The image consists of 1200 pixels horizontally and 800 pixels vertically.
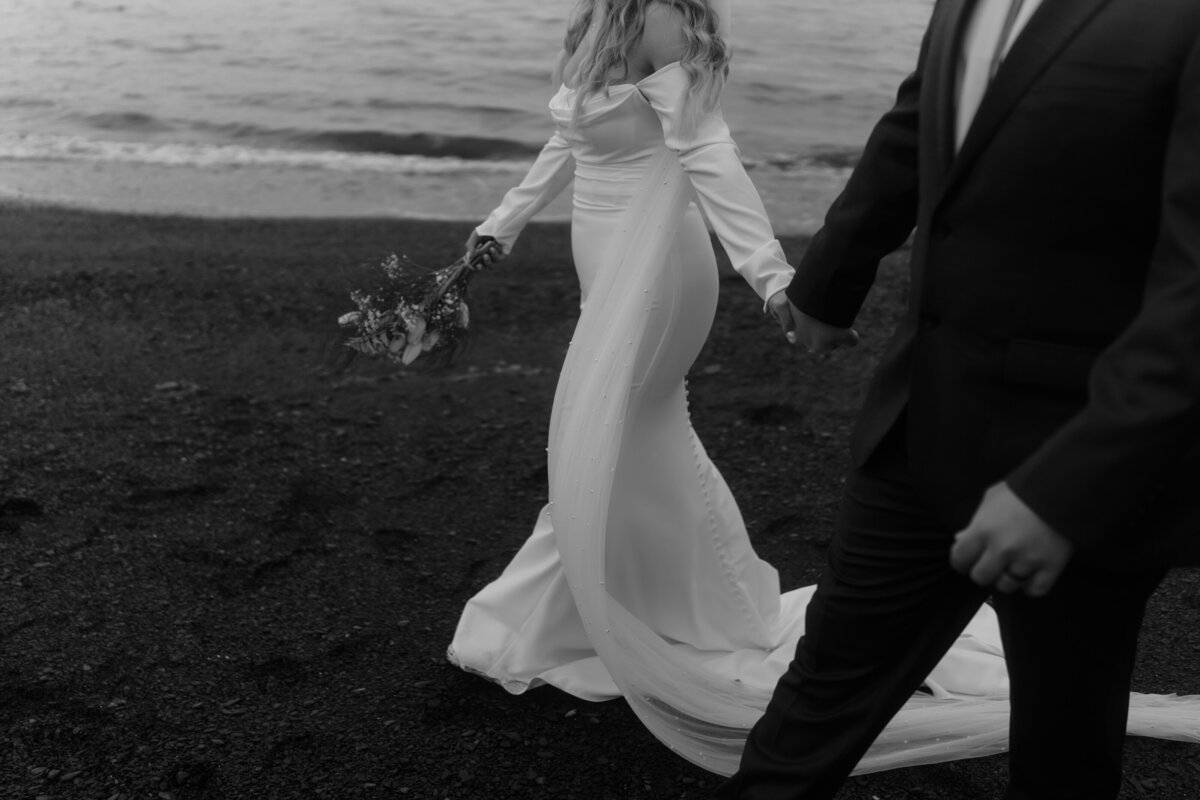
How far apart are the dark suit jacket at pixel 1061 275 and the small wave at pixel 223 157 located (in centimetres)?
1205

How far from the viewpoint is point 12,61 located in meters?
19.3

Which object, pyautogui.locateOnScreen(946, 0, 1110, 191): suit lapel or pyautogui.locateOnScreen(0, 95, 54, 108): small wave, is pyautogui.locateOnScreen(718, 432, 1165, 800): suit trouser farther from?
pyautogui.locateOnScreen(0, 95, 54, 108): small wave

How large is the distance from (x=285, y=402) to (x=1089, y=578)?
4.54 m

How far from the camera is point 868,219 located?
2340 millimetres

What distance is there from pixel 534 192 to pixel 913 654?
1997 millimetres

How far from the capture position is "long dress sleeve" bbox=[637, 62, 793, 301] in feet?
10.2

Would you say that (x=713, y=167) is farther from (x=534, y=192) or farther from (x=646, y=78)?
(x=534, y=192)

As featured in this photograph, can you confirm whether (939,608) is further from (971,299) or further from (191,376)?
(191,376)

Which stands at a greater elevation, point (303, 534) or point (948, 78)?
point (948, 78)

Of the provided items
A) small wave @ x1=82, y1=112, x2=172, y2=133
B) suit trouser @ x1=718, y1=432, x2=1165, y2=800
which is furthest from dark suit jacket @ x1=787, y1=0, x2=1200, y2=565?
small wave @ x1=82, y1=112, x2=172, y2=133

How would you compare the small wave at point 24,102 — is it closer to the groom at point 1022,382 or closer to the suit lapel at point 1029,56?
the groom at point 1022,382

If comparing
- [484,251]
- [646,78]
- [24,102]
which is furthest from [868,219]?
[24,102]

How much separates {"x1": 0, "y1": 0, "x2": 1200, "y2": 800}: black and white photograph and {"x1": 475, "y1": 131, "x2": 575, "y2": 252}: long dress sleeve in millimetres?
13

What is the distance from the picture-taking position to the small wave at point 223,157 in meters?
13.8
